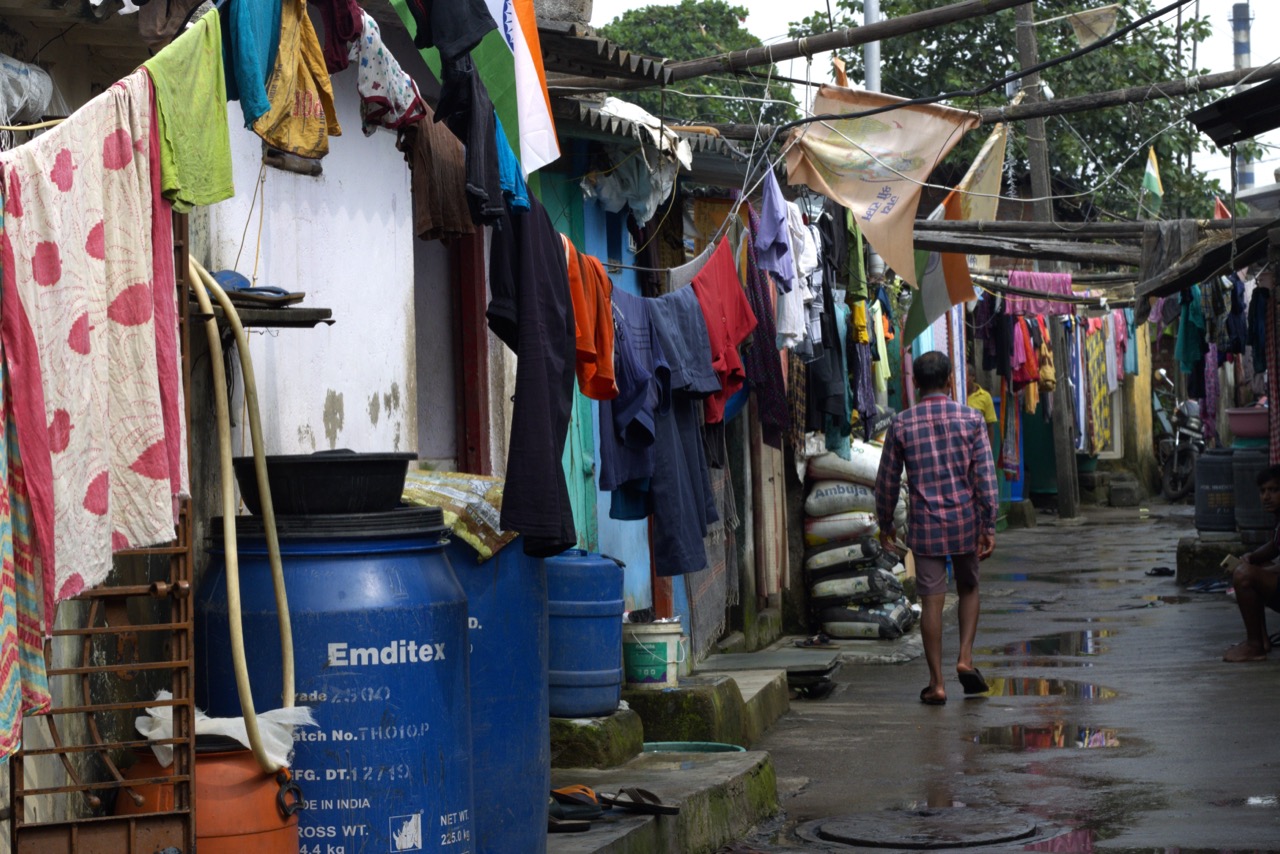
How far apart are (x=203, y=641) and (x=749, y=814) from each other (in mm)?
3127

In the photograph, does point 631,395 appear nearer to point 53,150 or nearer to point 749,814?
point 749,814

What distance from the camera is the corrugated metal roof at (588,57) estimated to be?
7.09 meters

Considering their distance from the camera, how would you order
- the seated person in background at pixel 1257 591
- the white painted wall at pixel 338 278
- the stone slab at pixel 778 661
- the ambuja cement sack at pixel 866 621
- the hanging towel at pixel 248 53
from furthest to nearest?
the ambuja cement sack at pixel 866 621, the seated person in background at pixel 1257 591, the stone slab at pixel 778 661, the white painted wall at pixel 338 278, the hanging towel at pixel 248 53

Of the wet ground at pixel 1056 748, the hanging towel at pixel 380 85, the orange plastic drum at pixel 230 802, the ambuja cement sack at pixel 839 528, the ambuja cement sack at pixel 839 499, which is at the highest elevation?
the hanging towel at pixel 380 85

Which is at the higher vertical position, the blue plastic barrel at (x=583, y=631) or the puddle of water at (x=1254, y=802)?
the blue plastic barrel at (x=583, y=631)

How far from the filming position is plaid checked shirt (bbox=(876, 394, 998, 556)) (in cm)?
990

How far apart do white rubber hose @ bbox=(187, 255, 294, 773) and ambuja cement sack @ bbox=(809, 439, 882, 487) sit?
8617 mm

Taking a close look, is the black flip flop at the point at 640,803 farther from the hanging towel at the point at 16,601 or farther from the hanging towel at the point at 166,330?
the hanging towel at the point at 16,601

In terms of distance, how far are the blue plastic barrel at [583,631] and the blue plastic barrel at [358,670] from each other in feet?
7.15

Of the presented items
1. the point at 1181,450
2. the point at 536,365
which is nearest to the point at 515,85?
the point at 536,365

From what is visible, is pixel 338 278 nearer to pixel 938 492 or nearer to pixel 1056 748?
pixel 1056 748

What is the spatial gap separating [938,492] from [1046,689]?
1479 millimetres

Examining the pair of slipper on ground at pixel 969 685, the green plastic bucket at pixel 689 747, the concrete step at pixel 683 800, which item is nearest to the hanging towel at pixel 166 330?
the concrete step at pixel 683 800

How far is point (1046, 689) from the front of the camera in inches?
408
